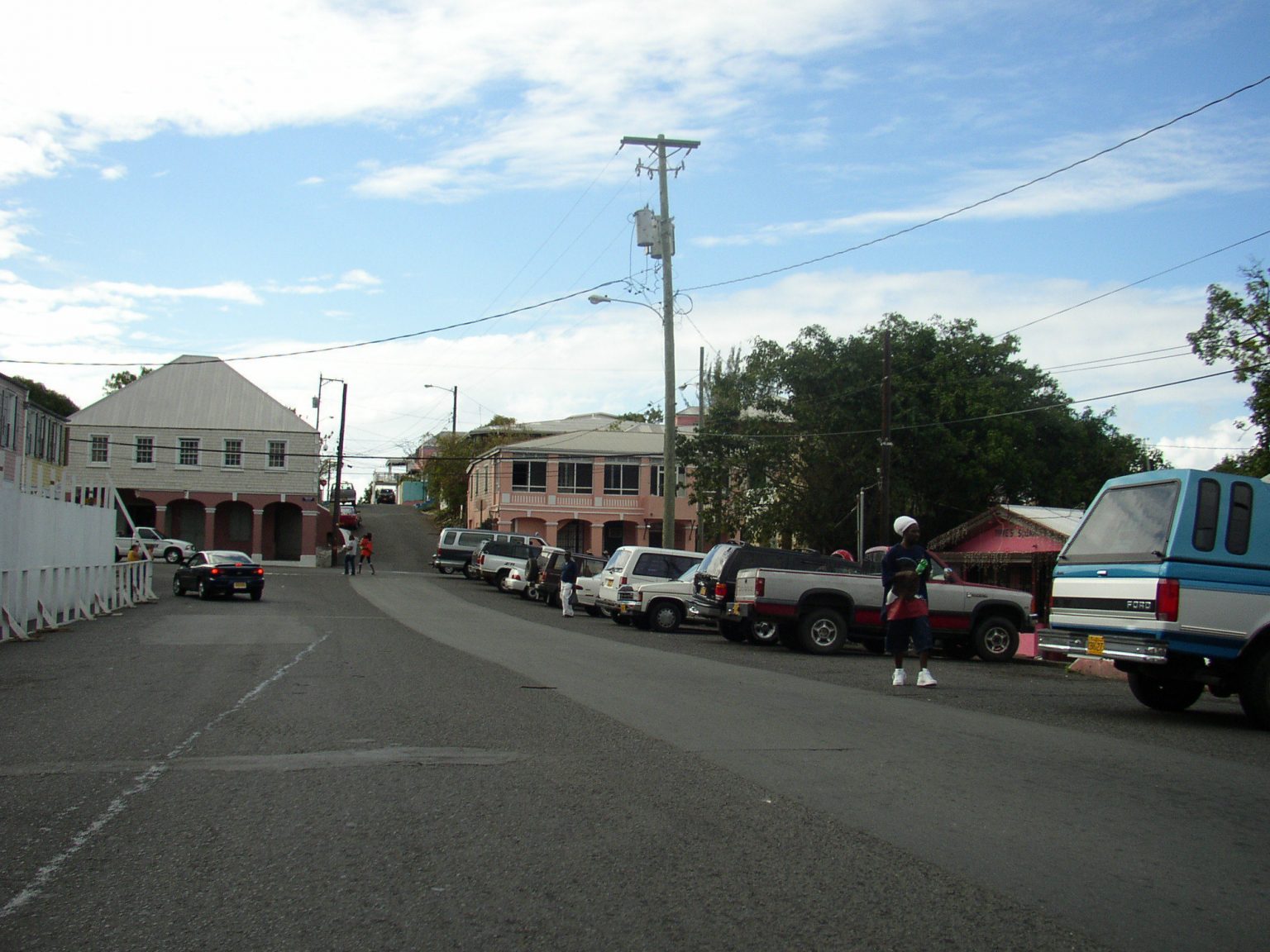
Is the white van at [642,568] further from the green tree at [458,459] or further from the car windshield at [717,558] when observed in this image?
the green tree at [458,459]

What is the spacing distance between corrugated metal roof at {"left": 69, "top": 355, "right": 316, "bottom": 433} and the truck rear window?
57349 mm

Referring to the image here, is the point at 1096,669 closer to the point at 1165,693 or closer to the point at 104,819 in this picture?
the point at 1165,693

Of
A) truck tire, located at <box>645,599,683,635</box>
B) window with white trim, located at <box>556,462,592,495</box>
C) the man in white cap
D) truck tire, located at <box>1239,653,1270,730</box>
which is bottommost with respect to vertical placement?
truck tire, located at <box>645,599,683,635</box>

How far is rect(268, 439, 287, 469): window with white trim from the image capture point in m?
64.2

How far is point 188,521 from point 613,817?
206 ft

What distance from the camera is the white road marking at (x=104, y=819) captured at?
490cm

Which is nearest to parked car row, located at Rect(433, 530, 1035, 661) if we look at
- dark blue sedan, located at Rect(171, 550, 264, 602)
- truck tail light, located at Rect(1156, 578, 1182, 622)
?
truck tail light, located at Rect(1156, 578, 1182, 622)

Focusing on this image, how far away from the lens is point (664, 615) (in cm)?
2761

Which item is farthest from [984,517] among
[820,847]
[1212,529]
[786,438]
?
[820,847]

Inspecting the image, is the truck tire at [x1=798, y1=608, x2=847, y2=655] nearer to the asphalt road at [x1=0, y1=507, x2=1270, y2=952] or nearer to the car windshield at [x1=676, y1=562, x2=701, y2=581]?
the car windshield at [x1=676, y1=562, x2=701, y2=581]

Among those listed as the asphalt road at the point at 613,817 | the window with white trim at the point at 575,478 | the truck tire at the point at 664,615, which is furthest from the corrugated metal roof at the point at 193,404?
the asphalt road at the point at 613,817

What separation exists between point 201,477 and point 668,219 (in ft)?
125

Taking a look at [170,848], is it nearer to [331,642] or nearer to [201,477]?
[331,642]

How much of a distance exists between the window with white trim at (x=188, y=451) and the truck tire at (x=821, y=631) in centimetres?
4999
